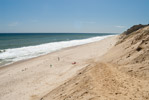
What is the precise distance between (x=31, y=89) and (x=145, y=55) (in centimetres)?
778

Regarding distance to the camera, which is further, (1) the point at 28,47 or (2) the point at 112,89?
(1) the point at 28,47

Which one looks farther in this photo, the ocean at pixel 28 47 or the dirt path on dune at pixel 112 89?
the ocean at pixel 28 47

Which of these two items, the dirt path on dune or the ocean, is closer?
the dirt path on dune

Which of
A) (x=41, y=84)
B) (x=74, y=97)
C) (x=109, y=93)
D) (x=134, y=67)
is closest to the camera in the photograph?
(x=109, y=93)

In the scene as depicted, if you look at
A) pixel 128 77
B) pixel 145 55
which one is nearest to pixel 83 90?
pixel 128 77

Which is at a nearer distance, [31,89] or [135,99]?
Answer: [135,99]

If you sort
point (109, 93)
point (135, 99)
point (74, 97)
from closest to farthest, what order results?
point (135, 99) < point (109, 93) < point (74, 97)

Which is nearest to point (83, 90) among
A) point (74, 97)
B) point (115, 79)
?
point (74, 97)

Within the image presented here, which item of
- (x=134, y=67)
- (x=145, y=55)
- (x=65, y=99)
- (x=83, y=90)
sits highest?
(x=145, y=55)

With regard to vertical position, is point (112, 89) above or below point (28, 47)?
above

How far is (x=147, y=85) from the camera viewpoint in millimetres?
4906

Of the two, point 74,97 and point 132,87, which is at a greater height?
point 132,87

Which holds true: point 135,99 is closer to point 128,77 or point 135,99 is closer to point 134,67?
point 128,77

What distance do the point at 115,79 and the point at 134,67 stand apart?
6.60ft
